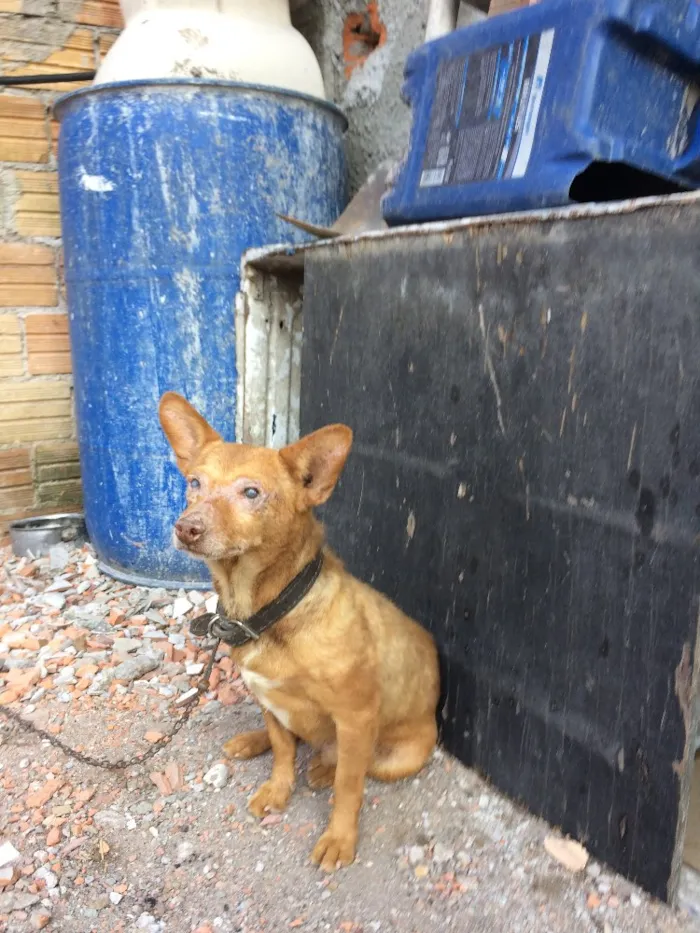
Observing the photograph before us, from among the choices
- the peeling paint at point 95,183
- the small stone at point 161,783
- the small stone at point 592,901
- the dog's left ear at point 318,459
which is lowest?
the small stone at point 161,783

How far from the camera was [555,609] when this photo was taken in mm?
1673

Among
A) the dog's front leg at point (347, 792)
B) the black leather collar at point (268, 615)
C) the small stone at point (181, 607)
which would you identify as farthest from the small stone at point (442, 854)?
the small stone at point (181, 607)

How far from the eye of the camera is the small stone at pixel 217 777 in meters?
1.96

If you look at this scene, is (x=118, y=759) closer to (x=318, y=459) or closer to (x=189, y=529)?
(x=189, y=529)

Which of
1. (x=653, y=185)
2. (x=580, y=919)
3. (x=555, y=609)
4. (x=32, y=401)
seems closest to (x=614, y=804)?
(x=580, y=919)

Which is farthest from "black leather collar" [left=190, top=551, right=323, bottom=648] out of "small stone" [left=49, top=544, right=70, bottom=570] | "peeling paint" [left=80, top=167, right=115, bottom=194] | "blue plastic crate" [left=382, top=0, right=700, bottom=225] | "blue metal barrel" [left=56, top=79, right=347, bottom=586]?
"small stone" [left=49, top=544, right=70, bottom=570]

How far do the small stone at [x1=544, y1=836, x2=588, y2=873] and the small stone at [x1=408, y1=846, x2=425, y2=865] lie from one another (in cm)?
30

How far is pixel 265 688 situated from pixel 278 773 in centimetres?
36

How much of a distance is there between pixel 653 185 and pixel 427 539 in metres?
1.09

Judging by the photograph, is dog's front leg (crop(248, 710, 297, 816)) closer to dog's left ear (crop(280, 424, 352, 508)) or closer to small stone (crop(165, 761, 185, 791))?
small stone (crop(165, 761, 185, 791))

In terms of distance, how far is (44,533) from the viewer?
351 cm

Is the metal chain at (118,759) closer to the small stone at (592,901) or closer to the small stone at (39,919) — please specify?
the small stone at (39,919)

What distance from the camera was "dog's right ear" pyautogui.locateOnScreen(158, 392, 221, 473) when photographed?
1688mm

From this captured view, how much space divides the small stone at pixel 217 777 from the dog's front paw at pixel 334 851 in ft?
1.23
